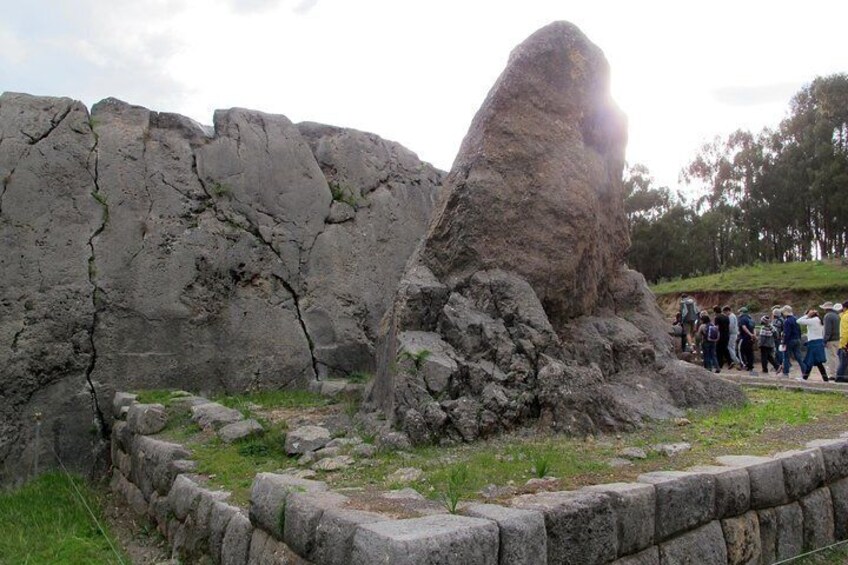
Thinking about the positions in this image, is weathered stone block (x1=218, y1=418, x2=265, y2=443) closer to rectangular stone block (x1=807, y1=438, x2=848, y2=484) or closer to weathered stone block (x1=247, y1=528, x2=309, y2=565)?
weathered stone block (x1=247, y1=528, x2=309, y2=565)

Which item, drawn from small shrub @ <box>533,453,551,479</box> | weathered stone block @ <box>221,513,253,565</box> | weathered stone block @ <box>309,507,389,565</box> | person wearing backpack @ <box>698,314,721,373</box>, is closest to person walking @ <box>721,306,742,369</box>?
person wearing backpack @ <box>698,314,721,373</box>

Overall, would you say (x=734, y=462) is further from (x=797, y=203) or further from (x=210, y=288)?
(x=797, y=203)

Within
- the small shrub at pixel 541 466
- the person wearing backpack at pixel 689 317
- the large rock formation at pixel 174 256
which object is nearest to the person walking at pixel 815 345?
the person wearing backpack at pixel 689 317

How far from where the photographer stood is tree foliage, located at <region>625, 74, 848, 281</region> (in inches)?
1542

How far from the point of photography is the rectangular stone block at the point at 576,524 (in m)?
3.28

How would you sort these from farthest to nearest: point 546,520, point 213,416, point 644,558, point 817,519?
point 213,416 < point 817,519 < point 644,558 < point 546,520

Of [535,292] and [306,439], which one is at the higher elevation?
[535,292]

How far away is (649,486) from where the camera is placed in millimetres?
3859

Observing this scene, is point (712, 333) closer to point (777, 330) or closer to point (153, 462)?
point (777, 330)

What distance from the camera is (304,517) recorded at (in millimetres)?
3340

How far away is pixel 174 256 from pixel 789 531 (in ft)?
21.4

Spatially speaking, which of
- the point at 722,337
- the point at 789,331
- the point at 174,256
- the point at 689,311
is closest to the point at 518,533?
the point at 174,256

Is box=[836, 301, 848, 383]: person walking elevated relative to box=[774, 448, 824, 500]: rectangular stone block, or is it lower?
elevated

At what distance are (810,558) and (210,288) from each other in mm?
6390
